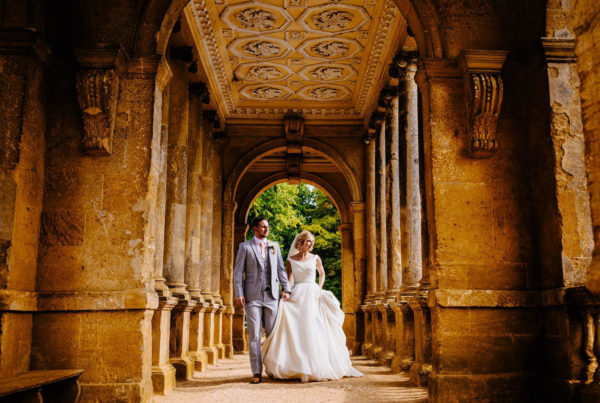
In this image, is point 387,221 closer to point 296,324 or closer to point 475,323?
point 296,324

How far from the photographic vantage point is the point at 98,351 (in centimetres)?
548

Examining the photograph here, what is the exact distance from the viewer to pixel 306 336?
794cm

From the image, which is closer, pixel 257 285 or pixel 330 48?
pixel 257 285

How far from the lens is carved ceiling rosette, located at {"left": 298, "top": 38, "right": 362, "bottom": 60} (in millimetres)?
11680

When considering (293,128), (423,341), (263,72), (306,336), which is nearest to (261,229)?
(306,336)

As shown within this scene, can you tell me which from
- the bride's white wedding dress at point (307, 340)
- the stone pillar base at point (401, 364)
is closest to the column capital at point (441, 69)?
the bride's white wedding dress at point (307, 340)

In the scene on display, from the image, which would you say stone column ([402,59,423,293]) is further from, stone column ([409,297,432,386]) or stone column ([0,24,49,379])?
stone column ([0,24,49,379])

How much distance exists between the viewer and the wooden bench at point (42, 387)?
13.1ft

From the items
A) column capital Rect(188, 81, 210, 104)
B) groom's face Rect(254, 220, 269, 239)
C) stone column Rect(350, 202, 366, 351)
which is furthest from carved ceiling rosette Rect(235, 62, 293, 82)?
groom's face Rect(254, 220, 269, 239)

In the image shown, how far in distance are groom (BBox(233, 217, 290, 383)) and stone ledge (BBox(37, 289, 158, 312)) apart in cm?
222

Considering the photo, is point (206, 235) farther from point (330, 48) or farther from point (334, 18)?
point (334, 18)

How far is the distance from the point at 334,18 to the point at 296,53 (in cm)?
175

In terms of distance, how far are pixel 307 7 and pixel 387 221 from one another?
466 cm

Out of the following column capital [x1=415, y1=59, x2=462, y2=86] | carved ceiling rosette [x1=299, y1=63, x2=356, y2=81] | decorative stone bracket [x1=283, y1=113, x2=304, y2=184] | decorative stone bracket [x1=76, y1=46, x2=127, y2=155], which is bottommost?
decorative stone bracket [x1=76, y1=46, x2=127, y2=155]
